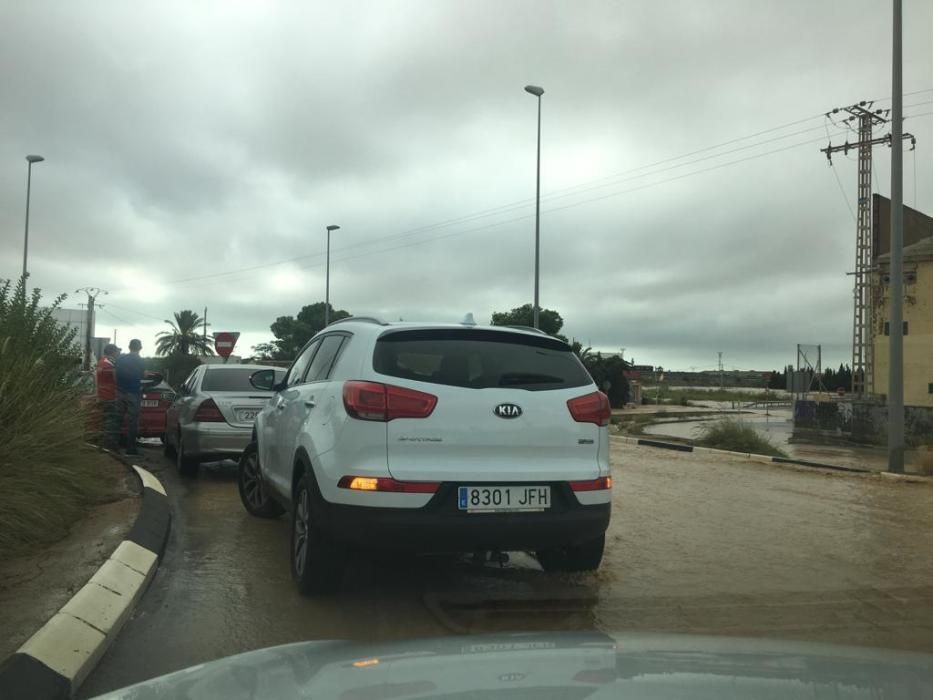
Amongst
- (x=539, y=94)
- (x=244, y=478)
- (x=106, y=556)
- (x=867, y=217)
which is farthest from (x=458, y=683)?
(x=867, y=217)

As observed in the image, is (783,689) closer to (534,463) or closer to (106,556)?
(534,463)

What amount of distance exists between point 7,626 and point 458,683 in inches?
106

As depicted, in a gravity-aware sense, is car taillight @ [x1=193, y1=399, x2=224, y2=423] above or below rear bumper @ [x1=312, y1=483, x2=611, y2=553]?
above

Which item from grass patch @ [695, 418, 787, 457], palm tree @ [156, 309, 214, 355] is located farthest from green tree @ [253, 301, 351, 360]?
grass patch @ [695, 418, 787, 457]

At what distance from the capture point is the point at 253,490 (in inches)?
303

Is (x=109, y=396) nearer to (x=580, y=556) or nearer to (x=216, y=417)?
(x=216, y=417)

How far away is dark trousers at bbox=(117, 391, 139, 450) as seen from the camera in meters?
11.8

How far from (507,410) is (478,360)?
379 mm

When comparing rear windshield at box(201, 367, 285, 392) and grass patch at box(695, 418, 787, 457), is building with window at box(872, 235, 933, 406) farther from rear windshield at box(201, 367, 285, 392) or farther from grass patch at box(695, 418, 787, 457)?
rear windshield at box(201, 367, 285, 392)

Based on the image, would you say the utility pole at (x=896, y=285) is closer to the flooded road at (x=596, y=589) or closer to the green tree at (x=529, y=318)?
the flooded road at (x=596, y=589)

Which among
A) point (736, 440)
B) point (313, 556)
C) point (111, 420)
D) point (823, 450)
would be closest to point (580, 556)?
point (313, 556)

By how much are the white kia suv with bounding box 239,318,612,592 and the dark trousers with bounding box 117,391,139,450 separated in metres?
7.47

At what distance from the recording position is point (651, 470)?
12.5 m

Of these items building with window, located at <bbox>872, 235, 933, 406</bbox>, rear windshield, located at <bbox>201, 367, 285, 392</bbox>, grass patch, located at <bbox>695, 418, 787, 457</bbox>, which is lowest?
grass patch, located at <bbox>695, 418, 787, 457</bbox>
